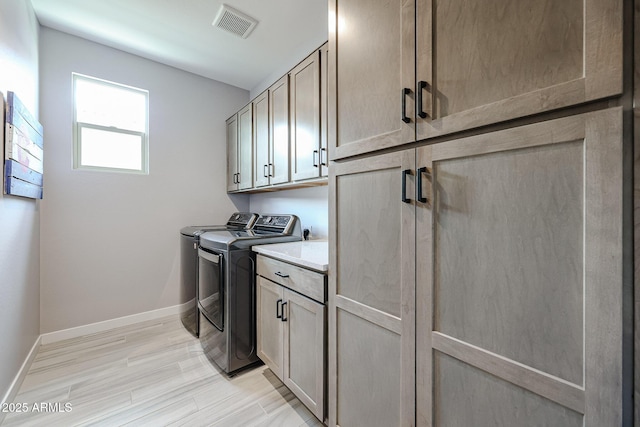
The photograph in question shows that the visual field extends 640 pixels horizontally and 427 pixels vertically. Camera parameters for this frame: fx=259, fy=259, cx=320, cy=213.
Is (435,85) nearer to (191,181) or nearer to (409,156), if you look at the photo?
(409,156)

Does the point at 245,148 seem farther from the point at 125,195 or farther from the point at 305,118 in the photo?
the point at 125,195

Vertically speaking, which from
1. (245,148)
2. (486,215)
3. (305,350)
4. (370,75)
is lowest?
(305,350)

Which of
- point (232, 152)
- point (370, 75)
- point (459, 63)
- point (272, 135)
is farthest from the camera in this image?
point (232, 152)

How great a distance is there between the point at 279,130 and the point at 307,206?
2.40ft

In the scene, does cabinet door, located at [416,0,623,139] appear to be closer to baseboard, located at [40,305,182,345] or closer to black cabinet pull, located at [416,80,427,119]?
black cabinet pull, located at [416,80,427,119]

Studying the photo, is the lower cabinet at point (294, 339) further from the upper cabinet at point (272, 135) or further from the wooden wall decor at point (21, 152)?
the wooden wall decor at point (21, 152)

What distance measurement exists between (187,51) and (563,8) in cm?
288

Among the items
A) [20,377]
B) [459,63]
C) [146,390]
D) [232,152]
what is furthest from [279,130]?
[20,377]

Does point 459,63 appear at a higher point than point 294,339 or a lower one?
higher

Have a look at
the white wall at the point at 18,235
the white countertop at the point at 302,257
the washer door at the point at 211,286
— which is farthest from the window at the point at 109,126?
the white countertop at the point at 302,257

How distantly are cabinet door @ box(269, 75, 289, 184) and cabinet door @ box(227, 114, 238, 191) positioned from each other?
836 mm

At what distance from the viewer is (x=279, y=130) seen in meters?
2.22

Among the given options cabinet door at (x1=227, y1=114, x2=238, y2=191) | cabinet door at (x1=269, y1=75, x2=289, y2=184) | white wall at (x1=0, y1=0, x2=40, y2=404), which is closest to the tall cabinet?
cabinet door at (x1=269, y1=75, x2=289, y2=184)

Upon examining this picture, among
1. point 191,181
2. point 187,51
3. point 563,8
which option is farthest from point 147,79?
point 563,8
